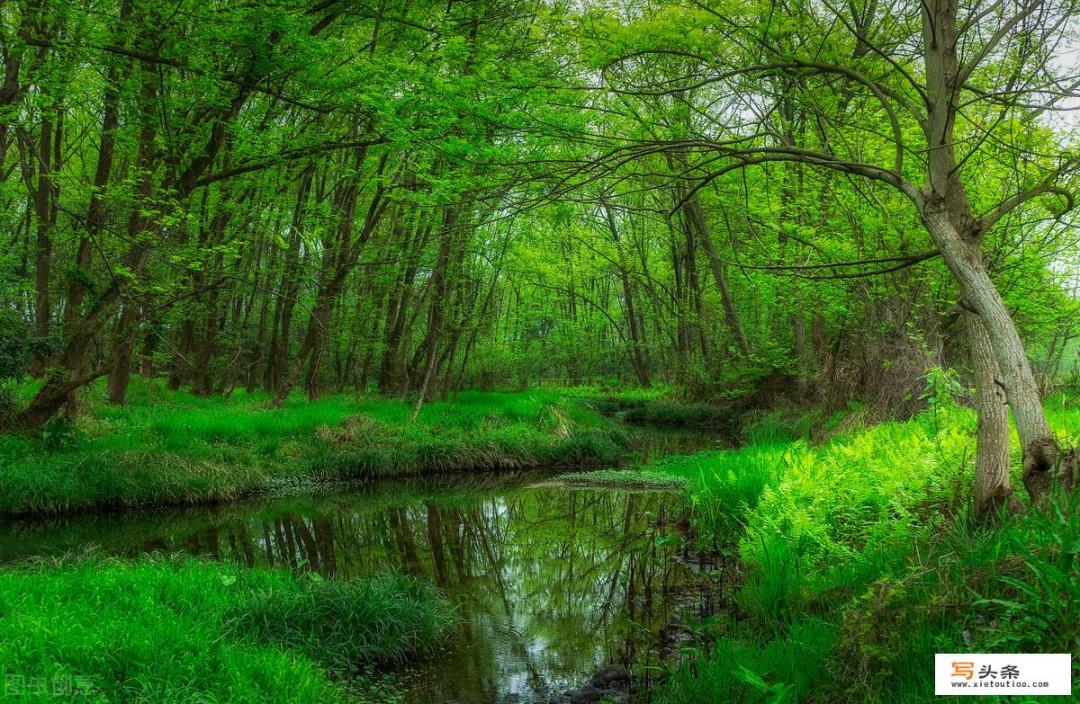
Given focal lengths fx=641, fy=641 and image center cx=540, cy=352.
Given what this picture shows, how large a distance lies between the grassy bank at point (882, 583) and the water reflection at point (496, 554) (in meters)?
0.97

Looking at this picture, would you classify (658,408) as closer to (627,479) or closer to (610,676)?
(627,479)

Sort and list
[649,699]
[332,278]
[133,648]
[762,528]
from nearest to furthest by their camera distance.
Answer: [133,648]
[649,699]
[762,528]
[332,278]

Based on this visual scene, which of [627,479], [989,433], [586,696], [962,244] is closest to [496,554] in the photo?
[586,696]

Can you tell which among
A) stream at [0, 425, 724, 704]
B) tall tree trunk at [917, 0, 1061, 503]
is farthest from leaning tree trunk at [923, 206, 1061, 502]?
stream at [0, 425, 724, 704]

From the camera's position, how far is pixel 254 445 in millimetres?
12008

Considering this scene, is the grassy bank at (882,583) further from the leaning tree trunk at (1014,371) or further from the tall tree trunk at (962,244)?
the tall tree trunk at (962,244)

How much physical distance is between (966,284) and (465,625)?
15.6 feet

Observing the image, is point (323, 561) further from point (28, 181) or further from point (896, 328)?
point (896, 328)

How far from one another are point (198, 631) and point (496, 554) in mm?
4487

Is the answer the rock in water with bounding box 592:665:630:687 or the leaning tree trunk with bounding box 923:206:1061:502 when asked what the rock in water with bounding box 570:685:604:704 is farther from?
the leaning tree trunk with bounding box 923:206:1061:502

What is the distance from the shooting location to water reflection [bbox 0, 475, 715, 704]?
16.8ft

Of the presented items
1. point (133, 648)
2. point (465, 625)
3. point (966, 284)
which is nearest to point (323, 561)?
point (465, 625)

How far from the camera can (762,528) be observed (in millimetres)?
5520

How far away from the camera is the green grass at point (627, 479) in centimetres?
1135
